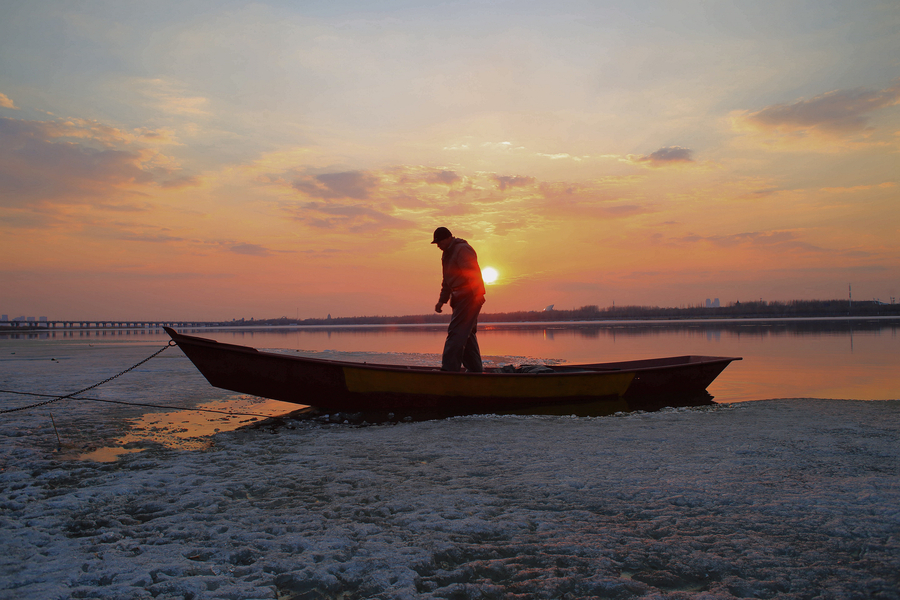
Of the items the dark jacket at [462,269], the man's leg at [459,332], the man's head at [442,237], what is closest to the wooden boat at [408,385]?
the man's leg at [459,332]

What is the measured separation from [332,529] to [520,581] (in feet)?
3.95

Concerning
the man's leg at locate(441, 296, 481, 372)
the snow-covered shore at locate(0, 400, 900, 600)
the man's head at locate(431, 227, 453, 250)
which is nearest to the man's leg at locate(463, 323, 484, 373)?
the man's leg at locate(441, 296, 481, 372)

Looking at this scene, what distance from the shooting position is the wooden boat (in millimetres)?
6344

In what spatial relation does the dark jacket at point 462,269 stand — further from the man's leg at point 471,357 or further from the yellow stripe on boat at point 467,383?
the yellow stripe on boat at point 467,383

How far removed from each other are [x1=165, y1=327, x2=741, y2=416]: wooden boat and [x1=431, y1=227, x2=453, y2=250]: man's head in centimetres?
198

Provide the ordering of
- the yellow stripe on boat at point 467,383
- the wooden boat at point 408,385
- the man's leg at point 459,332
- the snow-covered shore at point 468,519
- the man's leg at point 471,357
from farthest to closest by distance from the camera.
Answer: the man's leg at point 471,357, the man's leg at point 459,332, the yellow stripe on boat at point 467,383, the wooden boat at point 408,385, the snow-covered shore at point 468,519

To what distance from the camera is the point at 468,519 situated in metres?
3.00

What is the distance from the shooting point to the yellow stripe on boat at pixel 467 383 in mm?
6723

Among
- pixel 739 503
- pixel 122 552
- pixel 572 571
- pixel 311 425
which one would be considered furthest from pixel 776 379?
pixel 122 552

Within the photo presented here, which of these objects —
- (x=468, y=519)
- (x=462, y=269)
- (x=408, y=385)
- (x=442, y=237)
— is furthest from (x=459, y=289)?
(x=468, y=519)

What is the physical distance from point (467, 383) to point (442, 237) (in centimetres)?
229

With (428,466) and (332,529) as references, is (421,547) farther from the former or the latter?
(428,466)

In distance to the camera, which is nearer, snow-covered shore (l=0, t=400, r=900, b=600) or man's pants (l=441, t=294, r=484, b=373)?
snow-covered shore (l=0, t=400, r=900, b=600)

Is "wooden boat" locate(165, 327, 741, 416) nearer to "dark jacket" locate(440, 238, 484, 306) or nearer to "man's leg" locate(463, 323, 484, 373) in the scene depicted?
"man's leg" locate(463, 323, 484, 373)
